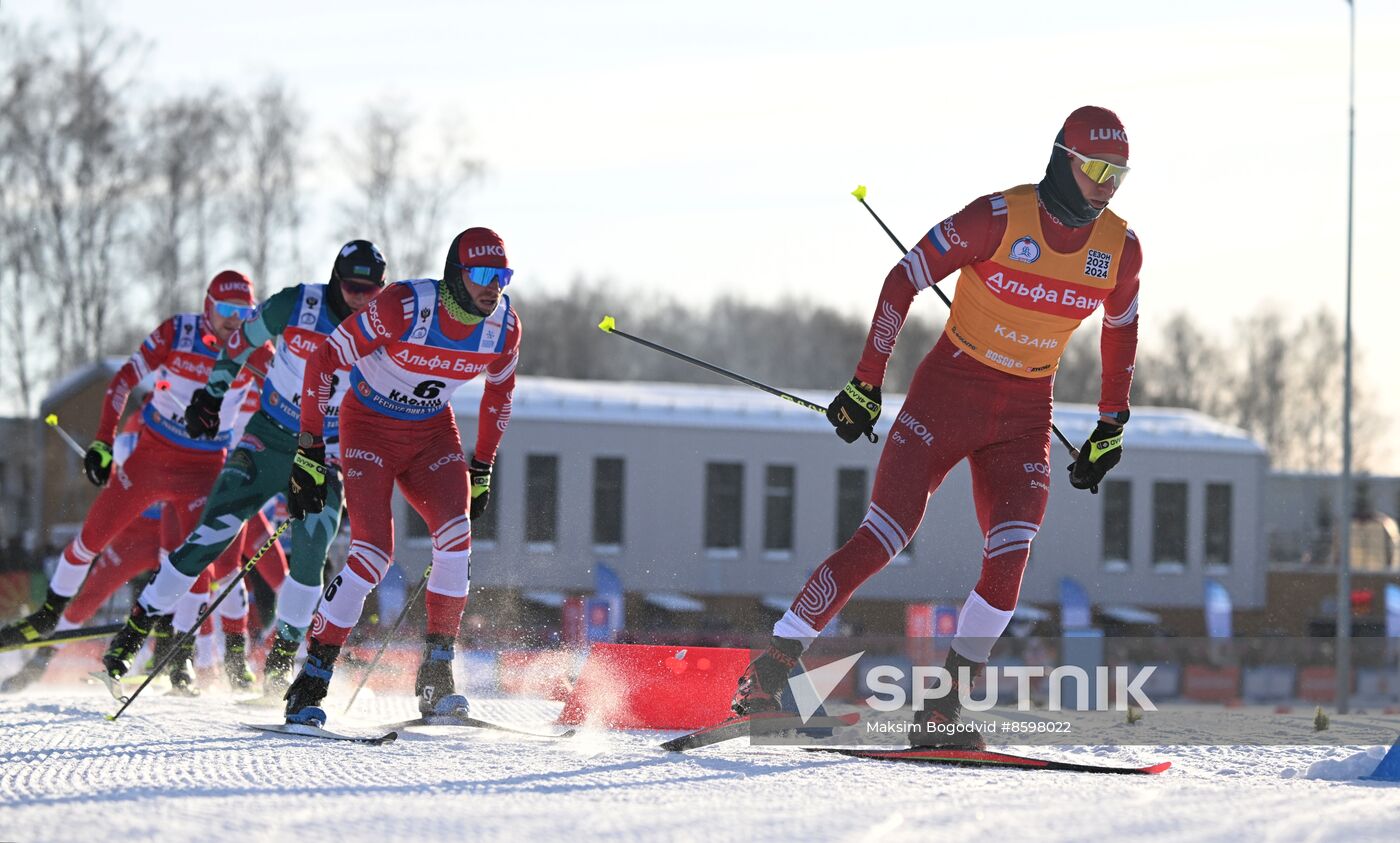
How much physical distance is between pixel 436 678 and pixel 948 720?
200 centimetres

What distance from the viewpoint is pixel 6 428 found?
3978 centimetres

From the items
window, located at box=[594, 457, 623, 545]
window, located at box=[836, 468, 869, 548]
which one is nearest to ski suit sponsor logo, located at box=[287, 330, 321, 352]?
window, located at box=[594, 457, 623, 545]

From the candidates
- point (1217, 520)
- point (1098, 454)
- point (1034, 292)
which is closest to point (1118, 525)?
point (1217, 520)

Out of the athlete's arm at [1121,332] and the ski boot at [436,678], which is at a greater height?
the athlete's arm at [1121,332]

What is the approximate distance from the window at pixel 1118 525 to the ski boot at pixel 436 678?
27.1m

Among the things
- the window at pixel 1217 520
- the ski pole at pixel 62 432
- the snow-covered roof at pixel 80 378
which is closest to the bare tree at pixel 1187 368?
the window at pixel 1217 520

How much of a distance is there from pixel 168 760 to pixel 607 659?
85.4 inches

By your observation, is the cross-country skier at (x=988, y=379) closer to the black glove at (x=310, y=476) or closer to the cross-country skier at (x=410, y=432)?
the cross-country skier at (x=410, y=432)

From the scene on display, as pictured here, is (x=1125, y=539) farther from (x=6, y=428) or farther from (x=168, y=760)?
(x=168, y=760)

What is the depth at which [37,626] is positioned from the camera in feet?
30.6

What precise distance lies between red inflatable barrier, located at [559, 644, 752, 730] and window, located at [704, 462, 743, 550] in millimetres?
23677

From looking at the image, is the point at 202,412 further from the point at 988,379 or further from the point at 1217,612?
the point at 1217,612

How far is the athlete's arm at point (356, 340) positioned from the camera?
6383 millimetres

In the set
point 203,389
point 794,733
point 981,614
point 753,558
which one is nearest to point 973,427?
point 981,614
